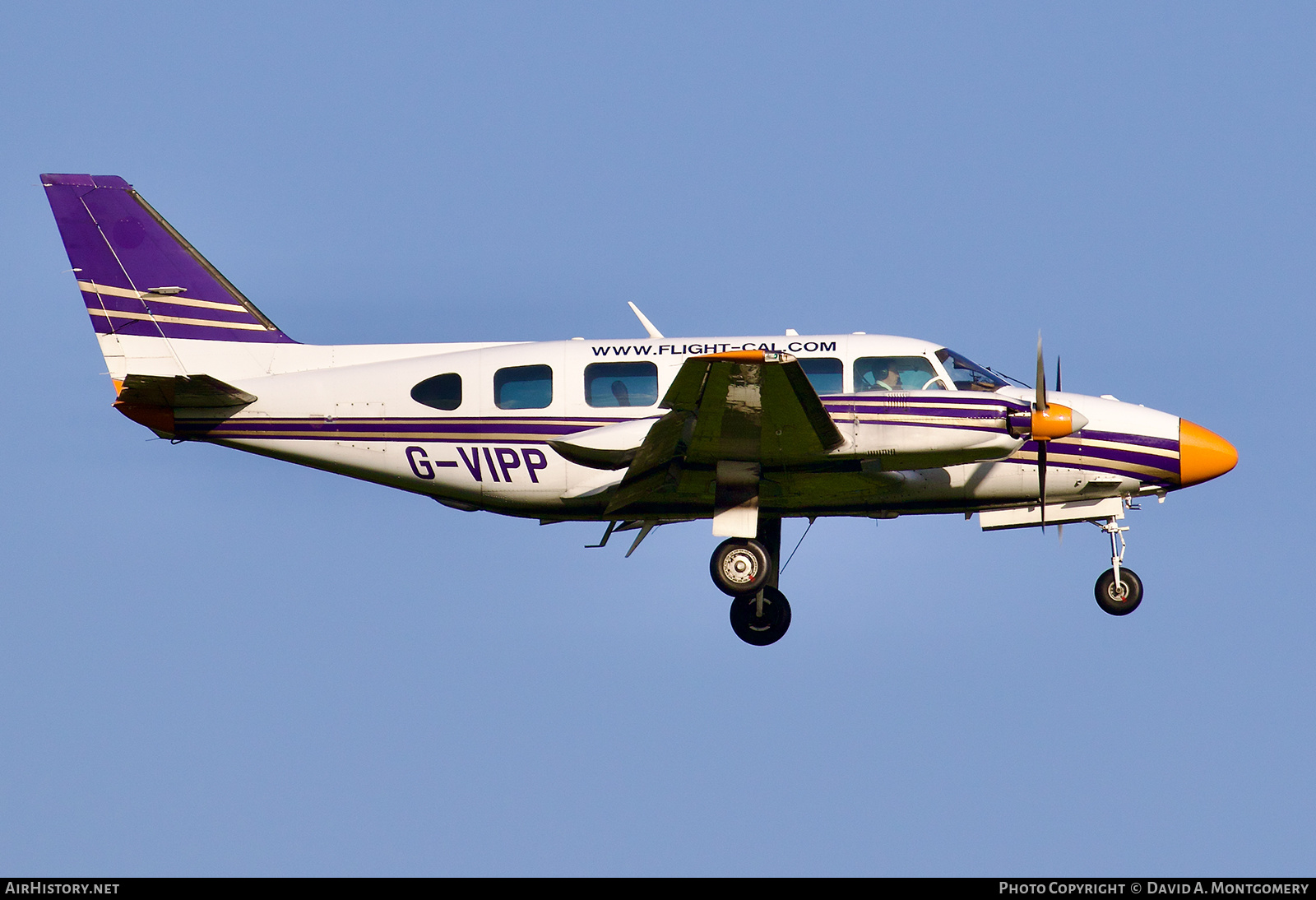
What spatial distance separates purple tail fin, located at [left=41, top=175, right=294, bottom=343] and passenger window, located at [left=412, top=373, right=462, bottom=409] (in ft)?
7.59

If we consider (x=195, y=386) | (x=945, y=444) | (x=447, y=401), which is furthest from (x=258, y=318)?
(x=945, y=444)

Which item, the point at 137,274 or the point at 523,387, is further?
the point at 137,274

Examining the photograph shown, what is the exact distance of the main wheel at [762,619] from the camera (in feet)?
57.0

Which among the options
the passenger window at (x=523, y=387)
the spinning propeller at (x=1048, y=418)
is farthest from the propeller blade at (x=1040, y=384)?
the passenger window at (x=523, y=387)

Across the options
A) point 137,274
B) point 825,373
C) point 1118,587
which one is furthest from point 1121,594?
point 137,274

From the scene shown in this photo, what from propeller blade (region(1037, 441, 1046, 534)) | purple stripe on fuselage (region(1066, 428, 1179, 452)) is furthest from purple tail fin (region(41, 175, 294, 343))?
purple stripe on fuselage (region(1066, 428, 1179, 452))

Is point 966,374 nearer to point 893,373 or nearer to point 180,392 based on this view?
point 893,373

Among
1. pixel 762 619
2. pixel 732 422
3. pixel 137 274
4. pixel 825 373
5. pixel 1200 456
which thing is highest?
pixel 137 274

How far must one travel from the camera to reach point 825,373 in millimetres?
15953

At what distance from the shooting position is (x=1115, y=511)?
55.1ft

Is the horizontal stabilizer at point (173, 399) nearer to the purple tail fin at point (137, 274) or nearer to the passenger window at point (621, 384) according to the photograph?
the purple tail fin at point (137, 274)

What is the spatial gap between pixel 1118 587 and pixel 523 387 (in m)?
7.10

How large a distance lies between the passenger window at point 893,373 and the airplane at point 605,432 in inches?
0.8

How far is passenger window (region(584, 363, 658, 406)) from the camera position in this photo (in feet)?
52.9
